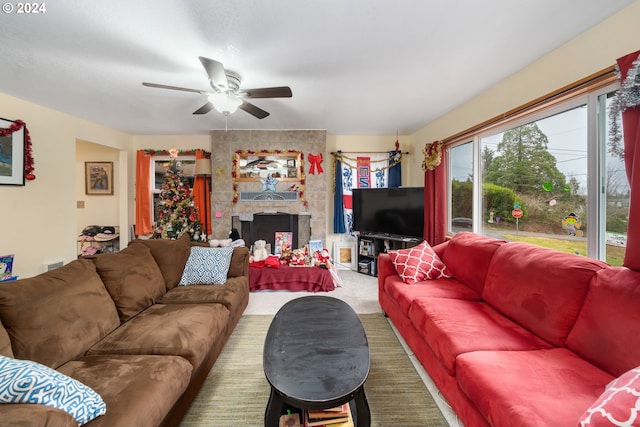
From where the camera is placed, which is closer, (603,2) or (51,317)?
(51,317)

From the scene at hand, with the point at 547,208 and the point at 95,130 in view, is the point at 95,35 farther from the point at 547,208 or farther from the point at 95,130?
the point at 547,208

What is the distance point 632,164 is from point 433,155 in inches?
87.1

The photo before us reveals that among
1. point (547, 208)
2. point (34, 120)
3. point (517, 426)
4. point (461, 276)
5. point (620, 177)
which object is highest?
point (34, 120)

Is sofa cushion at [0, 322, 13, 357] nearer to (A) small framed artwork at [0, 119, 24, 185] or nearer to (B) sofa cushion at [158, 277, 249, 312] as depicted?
(B) sofa cushion at [158, 277, 249, 312]

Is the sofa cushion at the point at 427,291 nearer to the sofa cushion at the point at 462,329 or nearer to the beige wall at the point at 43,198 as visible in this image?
the sofa cushion at the point at 462,329

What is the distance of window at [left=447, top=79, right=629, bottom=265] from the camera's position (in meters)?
1.74

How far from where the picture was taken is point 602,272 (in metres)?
1.35

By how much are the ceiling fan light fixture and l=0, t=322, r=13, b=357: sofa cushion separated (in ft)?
6.20

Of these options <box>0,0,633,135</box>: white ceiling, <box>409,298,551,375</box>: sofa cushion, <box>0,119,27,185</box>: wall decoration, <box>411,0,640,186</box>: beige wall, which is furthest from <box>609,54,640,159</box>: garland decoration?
<box>0,119,27,185</box>: wall decoration

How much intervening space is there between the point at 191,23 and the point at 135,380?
2111 millimetres

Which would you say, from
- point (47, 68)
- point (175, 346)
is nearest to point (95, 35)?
A: point (47, 68)

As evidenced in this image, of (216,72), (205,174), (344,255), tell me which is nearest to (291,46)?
(216,72)

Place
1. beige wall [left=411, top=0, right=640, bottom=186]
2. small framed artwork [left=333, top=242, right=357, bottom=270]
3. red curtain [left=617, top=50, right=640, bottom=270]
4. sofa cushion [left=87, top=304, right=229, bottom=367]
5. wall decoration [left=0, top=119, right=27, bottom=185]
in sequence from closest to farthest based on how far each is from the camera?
red curtain [left=617, top=50, right=640, bottom=270], sofa cushion [left=87, top=304, right=229, bottom=367], beige wall [left=411, top=0, right=640, bottom=186], wall decoration [left=0, top=119, right=27, bottom=185], small framed artwork [left=333, top=242, right=357, bottom=270]

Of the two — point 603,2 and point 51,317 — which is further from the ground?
point 603,2
